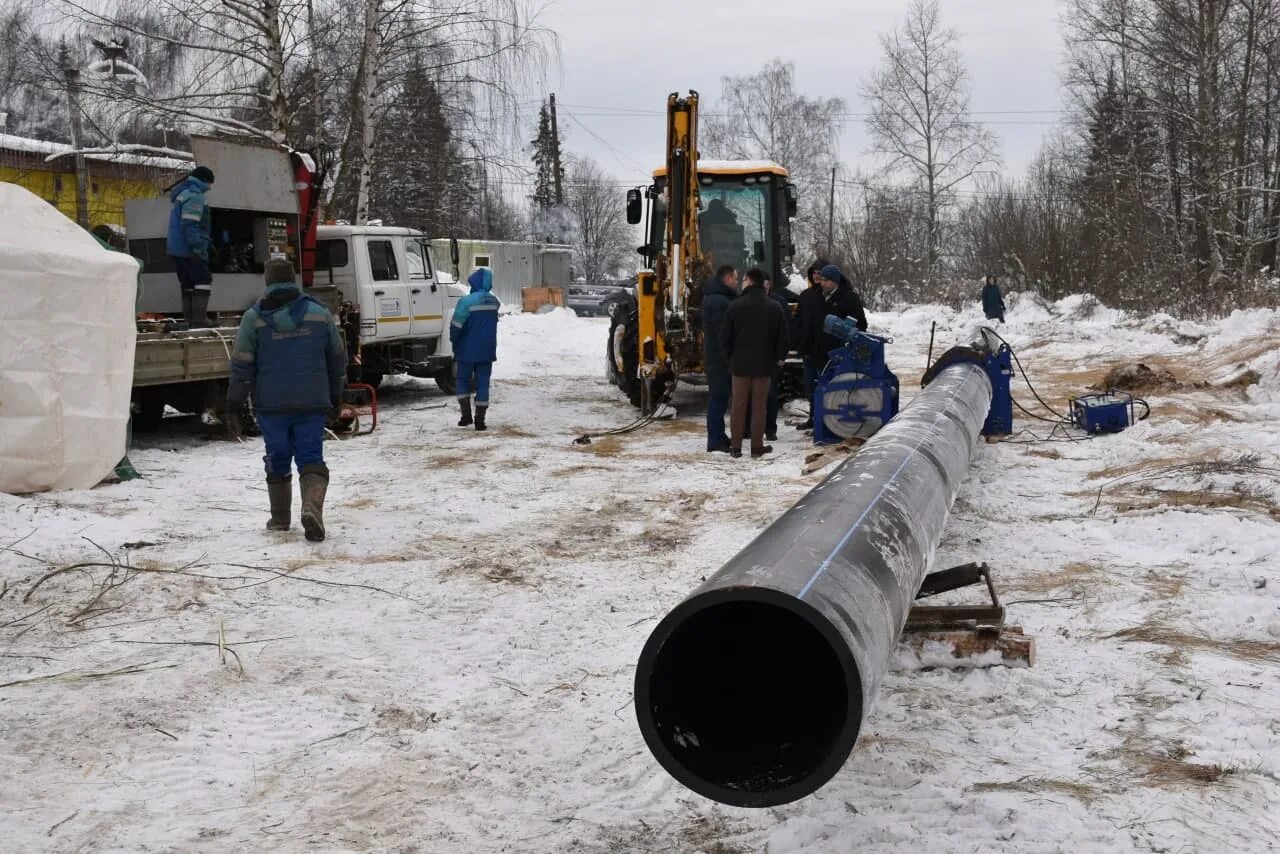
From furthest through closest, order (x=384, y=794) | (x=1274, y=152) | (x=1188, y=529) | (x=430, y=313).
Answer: (x=1274, y=152) < (x=430, y=313) < (x=1188, y=529) < (x=384, y=794)

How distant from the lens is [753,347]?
9352 millimetres

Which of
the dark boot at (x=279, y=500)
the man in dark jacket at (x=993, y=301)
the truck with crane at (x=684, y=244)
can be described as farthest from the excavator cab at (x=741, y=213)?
the man in dark jacket at (x=993, y=301)

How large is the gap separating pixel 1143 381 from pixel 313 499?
380 inches

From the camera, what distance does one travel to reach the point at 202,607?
5.19 m

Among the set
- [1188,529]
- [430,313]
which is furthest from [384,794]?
[430,313]

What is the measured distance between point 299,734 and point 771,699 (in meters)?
1.75

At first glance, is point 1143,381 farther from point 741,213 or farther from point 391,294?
point 391,294

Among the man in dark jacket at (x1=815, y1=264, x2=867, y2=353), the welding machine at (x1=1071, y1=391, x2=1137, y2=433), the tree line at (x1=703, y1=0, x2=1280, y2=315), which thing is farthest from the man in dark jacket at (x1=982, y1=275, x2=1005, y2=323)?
the welding machine at (x1=1071, y1=391, x2=1137, y2=433)

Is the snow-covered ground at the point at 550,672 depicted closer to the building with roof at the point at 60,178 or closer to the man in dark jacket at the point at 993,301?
the man in dark jacket at the point at 993,301

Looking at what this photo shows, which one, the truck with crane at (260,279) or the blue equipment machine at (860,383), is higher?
the truck with crane at (260,279)

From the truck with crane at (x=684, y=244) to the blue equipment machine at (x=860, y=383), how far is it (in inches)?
82.2

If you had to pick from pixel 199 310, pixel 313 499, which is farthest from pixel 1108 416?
pixel 199 310

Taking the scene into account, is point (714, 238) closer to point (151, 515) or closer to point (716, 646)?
point (151, 515)

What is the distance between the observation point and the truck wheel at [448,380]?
14.7 meters
